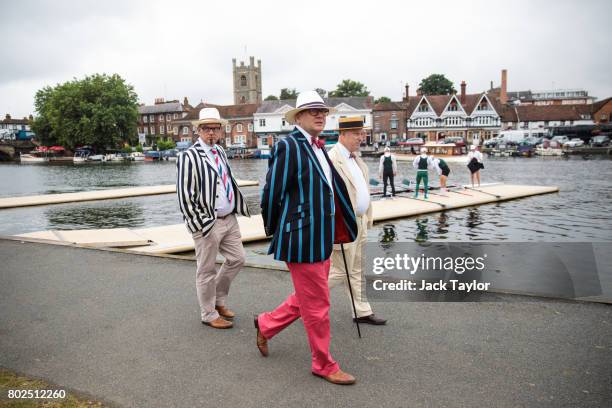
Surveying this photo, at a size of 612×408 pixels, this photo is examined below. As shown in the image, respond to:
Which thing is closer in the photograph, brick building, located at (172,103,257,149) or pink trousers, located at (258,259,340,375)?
pink trousers, located at (258,259,340,375)

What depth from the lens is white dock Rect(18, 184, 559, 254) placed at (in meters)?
9.55

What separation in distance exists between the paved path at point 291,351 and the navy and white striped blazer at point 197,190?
1.19 metres

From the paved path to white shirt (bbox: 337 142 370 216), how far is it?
1256 millimetres

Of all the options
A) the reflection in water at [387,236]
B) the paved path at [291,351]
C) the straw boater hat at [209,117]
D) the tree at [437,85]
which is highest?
the tree at [437,85]

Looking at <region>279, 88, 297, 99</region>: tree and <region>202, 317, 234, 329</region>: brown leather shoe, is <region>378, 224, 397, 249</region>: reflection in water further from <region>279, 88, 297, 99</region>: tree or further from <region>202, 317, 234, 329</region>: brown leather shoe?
<region>279, 88, 297, 99</region>: tree

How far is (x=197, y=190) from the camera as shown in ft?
16.1

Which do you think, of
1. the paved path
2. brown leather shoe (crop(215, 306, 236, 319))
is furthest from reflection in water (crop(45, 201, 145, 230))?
brown leather shoe (crop(215, 306, 236, 319))

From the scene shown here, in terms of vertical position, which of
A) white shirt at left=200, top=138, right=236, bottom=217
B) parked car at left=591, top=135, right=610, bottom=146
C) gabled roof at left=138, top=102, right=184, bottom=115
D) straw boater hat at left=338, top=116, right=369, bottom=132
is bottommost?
white shirt at left=200, top=138, right=236, bottom=217

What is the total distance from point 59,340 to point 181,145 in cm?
7997

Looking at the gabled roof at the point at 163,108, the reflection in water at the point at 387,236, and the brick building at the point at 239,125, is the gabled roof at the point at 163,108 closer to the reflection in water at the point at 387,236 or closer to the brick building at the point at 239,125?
the brick building at the point at 239,125

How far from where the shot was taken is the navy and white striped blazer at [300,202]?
3.77 metres

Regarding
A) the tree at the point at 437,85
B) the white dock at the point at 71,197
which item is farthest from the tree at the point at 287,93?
the white dock at the point at 71,197

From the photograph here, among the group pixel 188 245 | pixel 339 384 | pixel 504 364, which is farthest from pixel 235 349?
pixel 188 245

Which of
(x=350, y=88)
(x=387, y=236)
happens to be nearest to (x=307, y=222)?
(x=387, y=236)
